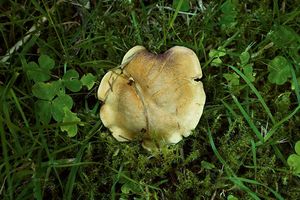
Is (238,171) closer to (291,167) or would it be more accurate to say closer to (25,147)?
(291,167)

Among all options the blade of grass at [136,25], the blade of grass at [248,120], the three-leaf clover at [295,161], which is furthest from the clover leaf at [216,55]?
the three-leaf clover at [295,161]

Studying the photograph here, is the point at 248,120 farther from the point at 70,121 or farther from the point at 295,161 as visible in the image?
the point at 70,121

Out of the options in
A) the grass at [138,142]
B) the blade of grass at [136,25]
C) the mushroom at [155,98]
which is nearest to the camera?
the mushroom at [155,98]

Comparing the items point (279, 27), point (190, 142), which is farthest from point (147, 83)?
point (279, 27)

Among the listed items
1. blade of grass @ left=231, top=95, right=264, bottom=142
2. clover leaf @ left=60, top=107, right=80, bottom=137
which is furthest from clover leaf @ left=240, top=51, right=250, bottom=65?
clover leaf @ left=60, top=107, right=80, bottom=137

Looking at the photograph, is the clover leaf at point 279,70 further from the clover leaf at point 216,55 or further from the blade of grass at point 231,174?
the blade of grass at point 231,174

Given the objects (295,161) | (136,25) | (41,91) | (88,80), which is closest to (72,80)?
(88,80)

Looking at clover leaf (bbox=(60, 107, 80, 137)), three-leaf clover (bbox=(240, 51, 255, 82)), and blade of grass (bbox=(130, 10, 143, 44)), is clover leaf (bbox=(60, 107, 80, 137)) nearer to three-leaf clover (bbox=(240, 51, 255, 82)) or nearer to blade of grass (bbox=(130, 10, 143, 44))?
blade of grass (bbox=(130, 10, 143, 44))

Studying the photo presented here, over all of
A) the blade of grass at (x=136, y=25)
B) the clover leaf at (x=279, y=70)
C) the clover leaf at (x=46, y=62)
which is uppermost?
the blade of grass at (x=136, y=25)
